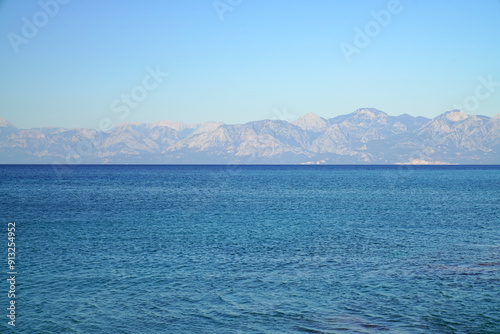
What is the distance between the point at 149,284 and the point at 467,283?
2045 cm

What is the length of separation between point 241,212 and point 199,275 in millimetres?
39360

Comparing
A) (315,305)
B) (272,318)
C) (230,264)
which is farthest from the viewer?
(230,264)

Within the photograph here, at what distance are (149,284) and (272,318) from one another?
9378mm

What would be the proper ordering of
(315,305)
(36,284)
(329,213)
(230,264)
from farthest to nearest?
(329,213) → (230,264) → (36,284) → (315,305)

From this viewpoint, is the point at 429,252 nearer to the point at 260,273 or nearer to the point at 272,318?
the point at 260,273

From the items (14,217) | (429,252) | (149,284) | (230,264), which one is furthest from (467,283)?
(14,217)

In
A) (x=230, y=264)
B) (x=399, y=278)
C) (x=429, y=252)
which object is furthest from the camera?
(x=429, y=252)

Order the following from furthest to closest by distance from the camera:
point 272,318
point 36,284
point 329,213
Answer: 1. point 329,213
2. point 36,284
3. point 272,318

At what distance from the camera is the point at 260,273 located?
32438 mm

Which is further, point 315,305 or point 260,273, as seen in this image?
point 260,273

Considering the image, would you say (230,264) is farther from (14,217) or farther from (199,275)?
(14,217)

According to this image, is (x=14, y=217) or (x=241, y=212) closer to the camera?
(x=14, y=217)

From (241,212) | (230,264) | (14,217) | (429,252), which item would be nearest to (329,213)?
(241,212)

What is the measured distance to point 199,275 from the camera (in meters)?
32.0
